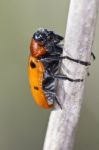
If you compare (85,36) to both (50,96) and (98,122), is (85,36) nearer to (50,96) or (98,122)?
(50,96)

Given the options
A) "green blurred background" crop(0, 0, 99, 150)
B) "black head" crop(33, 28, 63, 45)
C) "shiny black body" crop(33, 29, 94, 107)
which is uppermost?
"black head" crop(33, 28, 63, 45)

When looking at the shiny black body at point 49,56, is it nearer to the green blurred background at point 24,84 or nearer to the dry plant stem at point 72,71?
the dry plant stem at point 72,71

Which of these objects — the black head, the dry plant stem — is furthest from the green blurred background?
the dry plant stem

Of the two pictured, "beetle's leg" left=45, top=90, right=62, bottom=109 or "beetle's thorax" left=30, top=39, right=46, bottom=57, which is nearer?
"beetle's leg" left=45, top=90, right=62, bottom=109

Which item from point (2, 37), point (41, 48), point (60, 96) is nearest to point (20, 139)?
point (2, 37)

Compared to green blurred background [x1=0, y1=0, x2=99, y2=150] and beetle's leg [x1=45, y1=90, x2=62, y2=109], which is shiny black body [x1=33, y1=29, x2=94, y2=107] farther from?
green blurred background [x1=0, y1=0, x2=99, y2=150]

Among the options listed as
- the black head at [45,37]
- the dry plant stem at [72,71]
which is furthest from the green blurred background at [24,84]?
the dry plant stem at [72,71]
